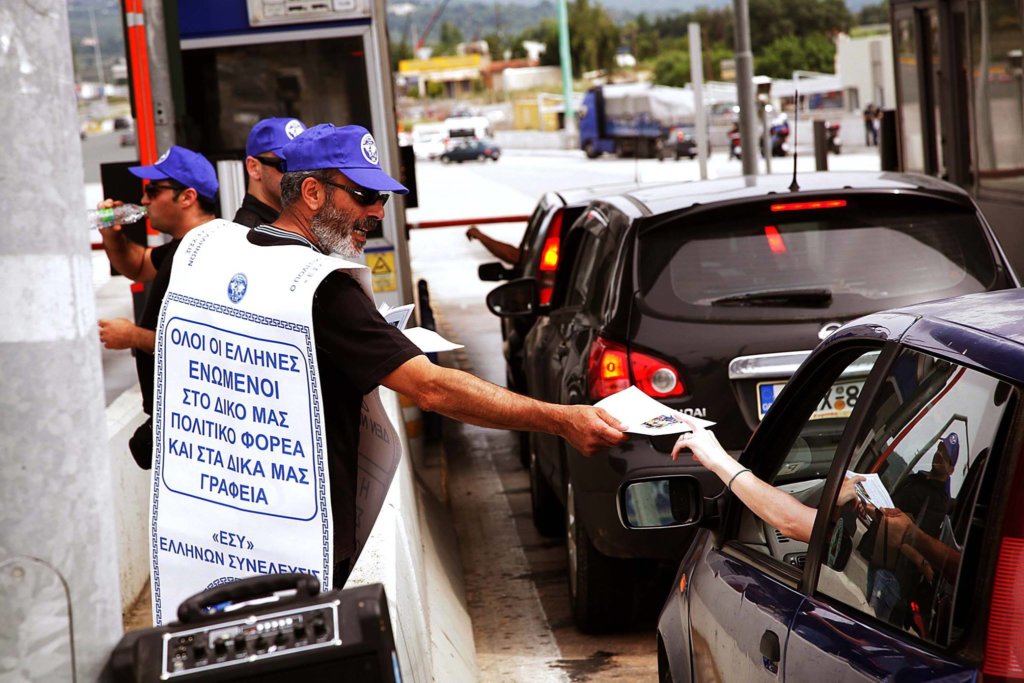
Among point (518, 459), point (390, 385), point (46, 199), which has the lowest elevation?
point (518, 459)

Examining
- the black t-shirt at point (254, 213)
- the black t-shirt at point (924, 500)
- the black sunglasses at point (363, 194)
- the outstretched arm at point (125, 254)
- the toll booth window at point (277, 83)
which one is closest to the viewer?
the black t-shirt at point (924, 500)

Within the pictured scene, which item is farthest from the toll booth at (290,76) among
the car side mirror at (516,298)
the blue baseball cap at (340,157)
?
the blue baseball cap at (340,157)

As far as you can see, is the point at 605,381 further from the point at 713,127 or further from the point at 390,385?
the point at 713,127

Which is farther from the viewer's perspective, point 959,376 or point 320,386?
point 320,386

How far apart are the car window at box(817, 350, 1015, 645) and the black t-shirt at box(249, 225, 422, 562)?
1.02m

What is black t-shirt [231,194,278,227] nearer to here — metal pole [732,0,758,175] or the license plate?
the license plate

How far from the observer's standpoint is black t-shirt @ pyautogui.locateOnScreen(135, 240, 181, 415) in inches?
185

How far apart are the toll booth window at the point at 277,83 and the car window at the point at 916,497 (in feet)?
26.9

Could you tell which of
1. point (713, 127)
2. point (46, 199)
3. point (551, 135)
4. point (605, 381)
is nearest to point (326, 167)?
point (46, 199)

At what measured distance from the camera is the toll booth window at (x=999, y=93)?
1242 centimetres

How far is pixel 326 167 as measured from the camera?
3764mm

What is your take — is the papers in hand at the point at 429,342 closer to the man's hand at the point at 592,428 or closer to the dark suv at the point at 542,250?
the man's hand at the point at 592,428

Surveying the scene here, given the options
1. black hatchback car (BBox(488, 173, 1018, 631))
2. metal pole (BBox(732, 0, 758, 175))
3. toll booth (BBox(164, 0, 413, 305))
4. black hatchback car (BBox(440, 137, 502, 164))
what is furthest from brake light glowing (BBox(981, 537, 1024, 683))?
black hatchback car (BBox(440, 137, 502, 164))

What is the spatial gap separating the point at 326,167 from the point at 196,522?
890mm
